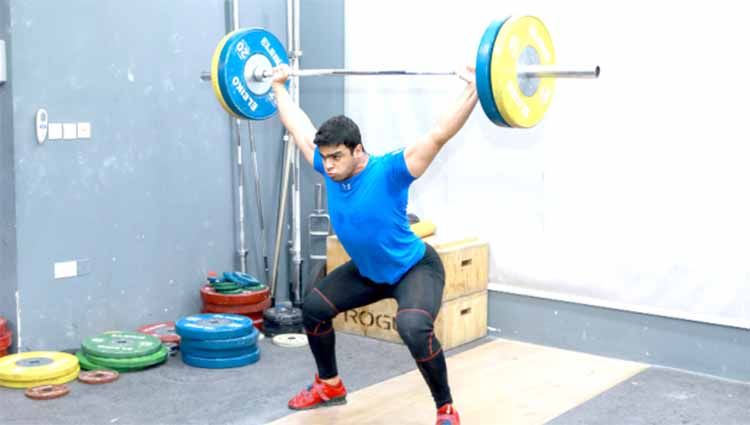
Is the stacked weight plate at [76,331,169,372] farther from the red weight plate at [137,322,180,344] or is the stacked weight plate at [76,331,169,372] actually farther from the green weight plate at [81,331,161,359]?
the red weight plate at [137,322,180,344]

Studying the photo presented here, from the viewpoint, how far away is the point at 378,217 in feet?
11.9

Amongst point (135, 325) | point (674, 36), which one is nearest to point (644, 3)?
point (674, 36)

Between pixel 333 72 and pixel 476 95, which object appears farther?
pixel 333 72

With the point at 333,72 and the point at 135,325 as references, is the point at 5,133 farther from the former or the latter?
the point at 333,72

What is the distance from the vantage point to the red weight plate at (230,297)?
517cm

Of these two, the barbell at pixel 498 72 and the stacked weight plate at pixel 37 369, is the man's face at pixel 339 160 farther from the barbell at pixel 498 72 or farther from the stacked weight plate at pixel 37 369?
the stacked weight plate at pixel 37 369

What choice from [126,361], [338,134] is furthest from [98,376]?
[338,134]

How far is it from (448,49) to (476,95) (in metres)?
1.98

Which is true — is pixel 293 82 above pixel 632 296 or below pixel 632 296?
above

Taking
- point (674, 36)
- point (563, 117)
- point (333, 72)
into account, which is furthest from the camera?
point (563, 117)

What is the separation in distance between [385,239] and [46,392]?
1640 millimetres

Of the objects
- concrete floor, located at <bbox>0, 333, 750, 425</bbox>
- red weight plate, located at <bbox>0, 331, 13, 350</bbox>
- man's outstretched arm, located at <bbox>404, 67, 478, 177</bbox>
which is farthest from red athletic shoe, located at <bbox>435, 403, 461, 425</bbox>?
red weight plate, located at <bbox>0, 331, 13, 350</bbox>

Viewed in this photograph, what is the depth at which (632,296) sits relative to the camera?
15.7 feet

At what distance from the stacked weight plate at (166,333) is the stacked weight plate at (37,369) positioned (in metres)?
0.51
